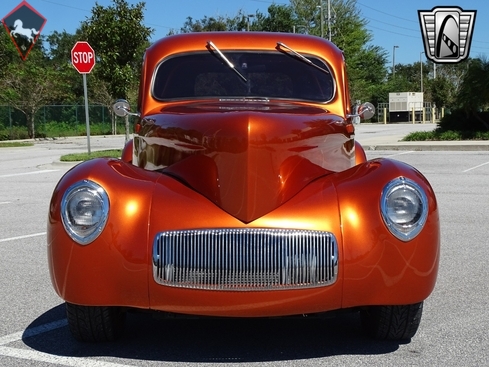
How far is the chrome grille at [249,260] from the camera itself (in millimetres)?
3824

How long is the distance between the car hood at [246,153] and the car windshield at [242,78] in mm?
668

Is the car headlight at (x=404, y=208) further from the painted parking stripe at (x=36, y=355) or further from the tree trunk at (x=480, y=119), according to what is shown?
the tree trunk at (x=480, y=119)

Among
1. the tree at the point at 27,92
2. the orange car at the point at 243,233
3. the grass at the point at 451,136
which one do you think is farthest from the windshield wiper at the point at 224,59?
the tree at the point at 27,92

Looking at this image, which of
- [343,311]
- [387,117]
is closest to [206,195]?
[343,311]

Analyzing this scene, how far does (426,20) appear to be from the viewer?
2538 centimetres

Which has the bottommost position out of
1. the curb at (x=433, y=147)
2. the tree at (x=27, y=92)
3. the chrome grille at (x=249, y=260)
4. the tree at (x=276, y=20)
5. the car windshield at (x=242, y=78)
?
the curb at (x=433, y=147)

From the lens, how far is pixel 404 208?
4.02m

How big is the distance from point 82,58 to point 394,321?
1781 centimetres

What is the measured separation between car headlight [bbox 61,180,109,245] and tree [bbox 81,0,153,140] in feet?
65.1

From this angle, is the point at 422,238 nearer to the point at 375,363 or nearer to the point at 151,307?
the point at 375,363

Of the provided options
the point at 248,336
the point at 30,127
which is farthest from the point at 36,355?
the point at 30,127

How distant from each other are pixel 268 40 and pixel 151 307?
275cm

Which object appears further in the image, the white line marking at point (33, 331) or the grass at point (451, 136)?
the grass at point (451, 136)

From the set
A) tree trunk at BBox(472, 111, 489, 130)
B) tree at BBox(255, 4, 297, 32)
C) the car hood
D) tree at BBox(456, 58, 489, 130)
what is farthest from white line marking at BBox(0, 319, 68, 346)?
tree at BBox(255, 4, 297, 32)
